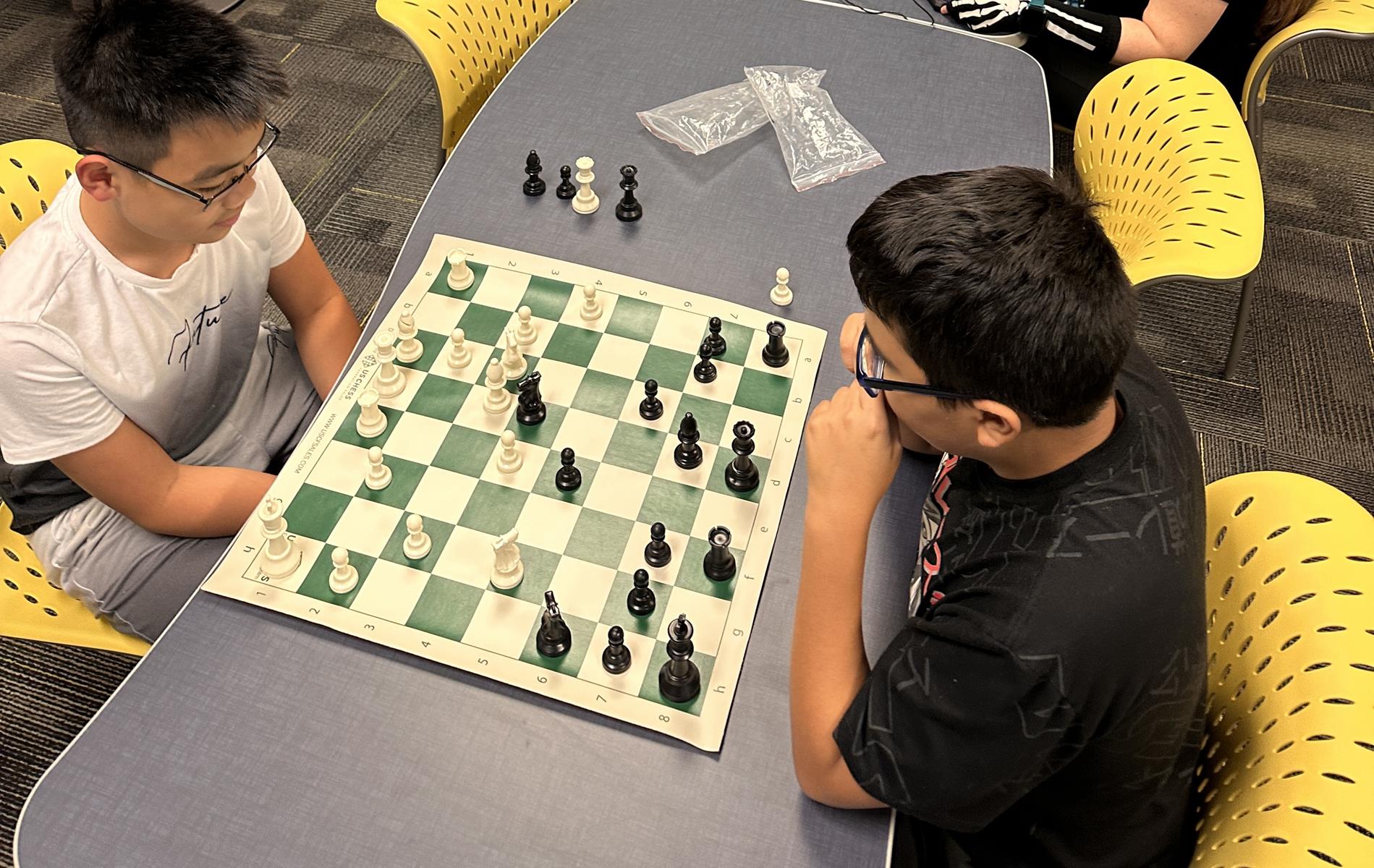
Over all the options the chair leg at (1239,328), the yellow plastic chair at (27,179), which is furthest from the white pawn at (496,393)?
the chair leg at (1239,328)

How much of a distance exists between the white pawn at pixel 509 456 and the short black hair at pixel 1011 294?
0.55m

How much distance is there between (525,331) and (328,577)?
1.59 ft

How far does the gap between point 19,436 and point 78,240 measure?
0.29 metres

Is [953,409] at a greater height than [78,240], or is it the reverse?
[953,409]

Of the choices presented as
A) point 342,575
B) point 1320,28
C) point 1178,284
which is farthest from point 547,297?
point 1320,28

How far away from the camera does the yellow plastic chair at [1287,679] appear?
927 millimetres

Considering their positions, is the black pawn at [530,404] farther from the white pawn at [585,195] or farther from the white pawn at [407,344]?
the white pawn at [585,195]

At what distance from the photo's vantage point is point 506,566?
1198 millimetres

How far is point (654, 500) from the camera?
1301 mm

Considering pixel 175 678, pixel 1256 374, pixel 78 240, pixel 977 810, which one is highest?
pixel 78 240

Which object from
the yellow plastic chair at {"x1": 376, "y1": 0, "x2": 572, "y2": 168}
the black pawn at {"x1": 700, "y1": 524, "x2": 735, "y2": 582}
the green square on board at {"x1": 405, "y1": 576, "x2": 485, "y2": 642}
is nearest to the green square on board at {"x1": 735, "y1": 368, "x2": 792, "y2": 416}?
the black pawn at {"x1": 700, "y1": 524, "x2": 735, "y2": 582}

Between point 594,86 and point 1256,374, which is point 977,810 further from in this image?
point 1256,374

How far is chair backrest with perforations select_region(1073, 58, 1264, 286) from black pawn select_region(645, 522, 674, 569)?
80cm

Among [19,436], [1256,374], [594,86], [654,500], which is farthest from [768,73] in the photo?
[1256,374]
